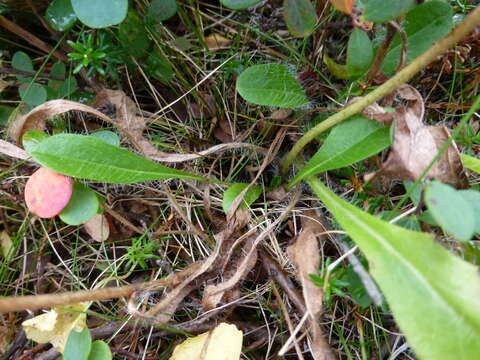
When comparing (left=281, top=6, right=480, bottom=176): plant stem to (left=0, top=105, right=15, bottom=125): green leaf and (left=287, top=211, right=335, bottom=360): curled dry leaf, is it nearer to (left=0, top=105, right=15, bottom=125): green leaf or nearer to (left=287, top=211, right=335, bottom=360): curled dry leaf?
(left=287, top=211, right=335, bottom=360): curled dry leaf

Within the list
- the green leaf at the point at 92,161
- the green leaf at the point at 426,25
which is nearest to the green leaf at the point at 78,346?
the green leaf at the point at 92,161

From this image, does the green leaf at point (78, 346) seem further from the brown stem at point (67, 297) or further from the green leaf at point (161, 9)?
the green leaf at point (161, 9)

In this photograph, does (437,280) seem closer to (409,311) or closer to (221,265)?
(409,311)

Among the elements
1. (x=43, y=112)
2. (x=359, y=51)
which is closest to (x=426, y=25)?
(x=359, y=51)

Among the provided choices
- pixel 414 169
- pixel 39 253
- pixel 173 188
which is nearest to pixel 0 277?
pixel 39 253

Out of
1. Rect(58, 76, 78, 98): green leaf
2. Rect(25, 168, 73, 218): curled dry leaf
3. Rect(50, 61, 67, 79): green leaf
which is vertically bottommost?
Rect(25, 168, 73, 218): curled dry leaf

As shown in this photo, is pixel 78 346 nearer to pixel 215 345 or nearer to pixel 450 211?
pixel 215 345

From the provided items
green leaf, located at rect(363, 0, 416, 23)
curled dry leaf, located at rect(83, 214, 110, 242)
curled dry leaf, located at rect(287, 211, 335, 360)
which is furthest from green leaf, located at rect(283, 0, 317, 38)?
curled dry leaf, located at rect(83, 214, 110, 242)
